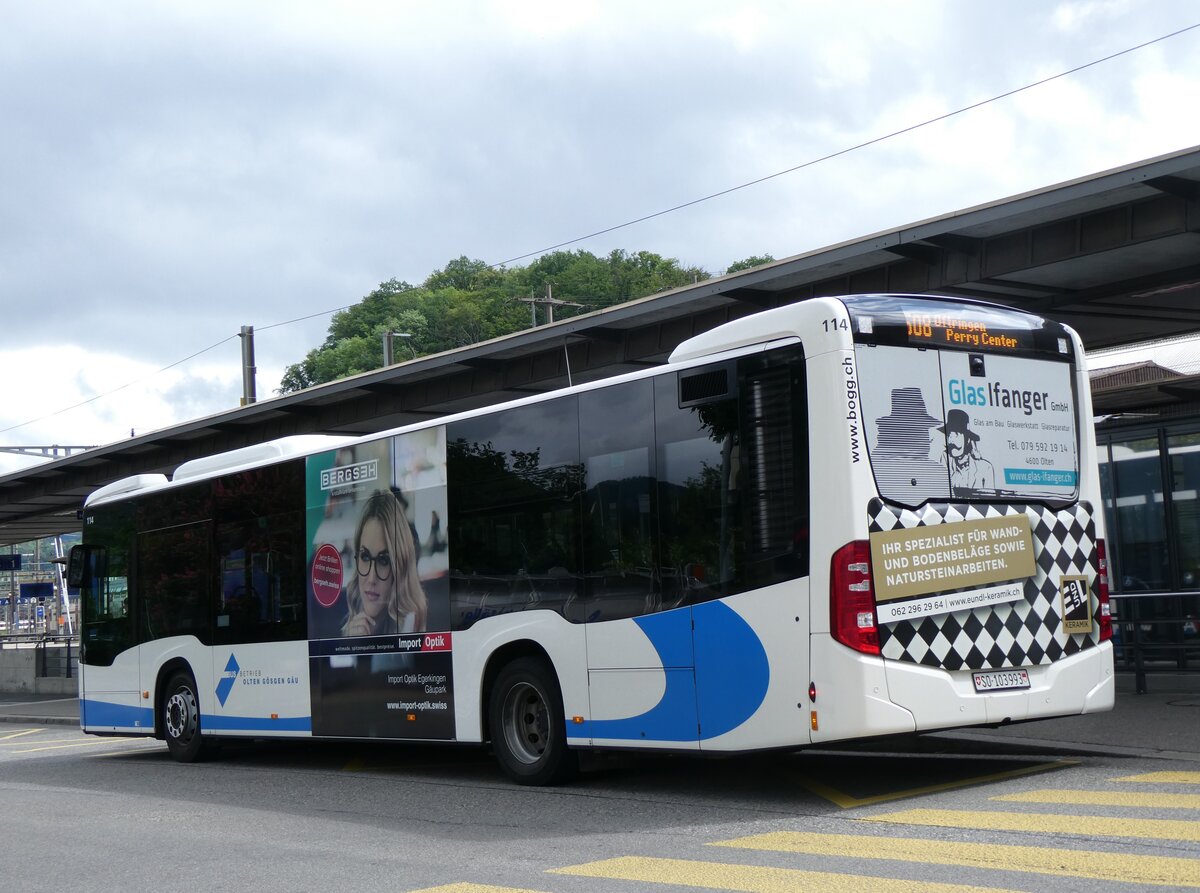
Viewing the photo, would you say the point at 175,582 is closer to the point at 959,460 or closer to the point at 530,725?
the point at 530,725

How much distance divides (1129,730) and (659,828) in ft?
17.4

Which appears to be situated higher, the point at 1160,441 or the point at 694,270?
the point at 694,270

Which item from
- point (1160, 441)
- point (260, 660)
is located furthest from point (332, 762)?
point (1160, 441)

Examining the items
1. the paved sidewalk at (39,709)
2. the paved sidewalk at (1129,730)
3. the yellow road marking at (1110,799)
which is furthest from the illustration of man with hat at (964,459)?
the paved sidewalk at (39,709)

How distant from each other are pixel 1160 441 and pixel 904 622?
1106cm

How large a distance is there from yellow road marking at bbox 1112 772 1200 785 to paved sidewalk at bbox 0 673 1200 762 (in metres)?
0.87

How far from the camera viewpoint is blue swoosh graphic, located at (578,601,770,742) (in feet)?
30.8

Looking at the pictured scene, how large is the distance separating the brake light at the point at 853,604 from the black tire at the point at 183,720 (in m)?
9.29

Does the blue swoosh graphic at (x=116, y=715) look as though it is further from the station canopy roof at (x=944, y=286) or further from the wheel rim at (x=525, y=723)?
the wheel rim at (x=525, y=723)

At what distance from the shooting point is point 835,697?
350 inches

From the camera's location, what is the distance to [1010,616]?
9.59 meters

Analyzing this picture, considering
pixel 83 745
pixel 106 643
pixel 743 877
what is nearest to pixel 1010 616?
pixel 743 877

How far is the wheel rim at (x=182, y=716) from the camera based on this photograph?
52.4ft

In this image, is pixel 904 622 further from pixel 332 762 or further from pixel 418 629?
pixel 332 762
